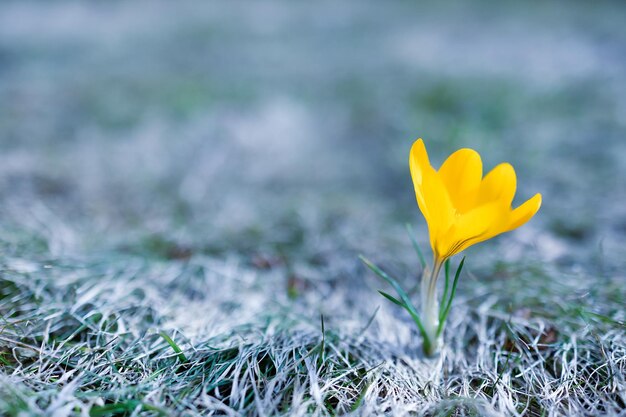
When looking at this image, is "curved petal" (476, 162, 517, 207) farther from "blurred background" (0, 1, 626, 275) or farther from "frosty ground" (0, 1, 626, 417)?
"blurred background" (0, 1, 626, 275)

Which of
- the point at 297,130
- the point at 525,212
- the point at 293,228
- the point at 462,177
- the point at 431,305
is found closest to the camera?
the point at 525,212

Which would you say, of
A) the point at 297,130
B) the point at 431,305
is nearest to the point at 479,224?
the point at 431,305

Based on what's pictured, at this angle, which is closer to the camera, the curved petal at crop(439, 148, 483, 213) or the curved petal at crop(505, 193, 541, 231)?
the curved petal at crop(505, 193, 541, 231)

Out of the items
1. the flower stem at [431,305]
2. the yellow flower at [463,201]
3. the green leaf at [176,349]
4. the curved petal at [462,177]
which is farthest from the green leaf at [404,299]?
the green leaf at [176,349]

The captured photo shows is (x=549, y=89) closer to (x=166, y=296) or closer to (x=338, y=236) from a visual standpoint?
(x=338, y=236)

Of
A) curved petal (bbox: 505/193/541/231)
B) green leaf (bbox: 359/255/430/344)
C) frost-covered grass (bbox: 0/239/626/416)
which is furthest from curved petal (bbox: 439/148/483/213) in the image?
frost-covered grass (bbox: 0/239/626/416)

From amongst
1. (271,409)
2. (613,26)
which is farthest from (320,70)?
(271,409)

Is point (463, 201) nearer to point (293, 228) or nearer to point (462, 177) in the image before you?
point (462, 177)
